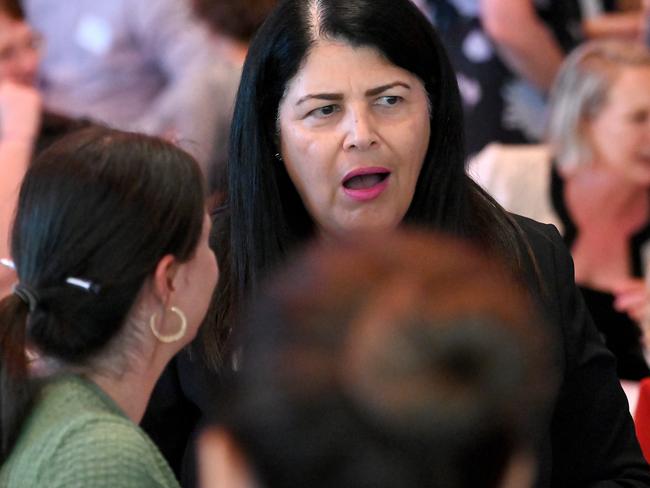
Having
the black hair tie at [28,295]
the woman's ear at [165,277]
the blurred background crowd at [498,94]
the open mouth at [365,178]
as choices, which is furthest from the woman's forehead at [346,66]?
the blurred background crowd at [498,94]

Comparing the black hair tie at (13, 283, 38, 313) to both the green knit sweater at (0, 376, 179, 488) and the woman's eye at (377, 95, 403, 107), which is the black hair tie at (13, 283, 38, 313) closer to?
the green knit sweater at (0, 376, 179, 488)

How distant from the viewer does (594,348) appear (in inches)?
77.2

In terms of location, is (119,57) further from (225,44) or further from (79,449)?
(79,449)

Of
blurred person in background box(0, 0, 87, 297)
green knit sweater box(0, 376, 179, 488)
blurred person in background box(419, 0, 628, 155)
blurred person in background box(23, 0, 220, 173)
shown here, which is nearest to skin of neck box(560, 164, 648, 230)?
blurred person in background box(419, 0, 628, 155)

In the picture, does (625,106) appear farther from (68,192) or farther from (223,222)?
(68,192)

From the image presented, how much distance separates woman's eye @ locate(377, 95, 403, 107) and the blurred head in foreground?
100cm

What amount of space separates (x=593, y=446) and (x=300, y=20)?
0.79m

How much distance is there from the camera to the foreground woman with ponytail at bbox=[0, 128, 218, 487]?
150 cm

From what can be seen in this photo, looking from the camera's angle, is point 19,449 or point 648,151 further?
point 648,151

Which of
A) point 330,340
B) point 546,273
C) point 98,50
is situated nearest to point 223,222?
point 546,273

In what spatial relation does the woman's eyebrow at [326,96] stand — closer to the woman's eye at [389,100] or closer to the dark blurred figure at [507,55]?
the woman's eye at [389,100]

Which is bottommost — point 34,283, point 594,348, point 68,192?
point 594,348

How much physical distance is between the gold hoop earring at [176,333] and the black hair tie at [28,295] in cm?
15

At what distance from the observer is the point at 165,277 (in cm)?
162
